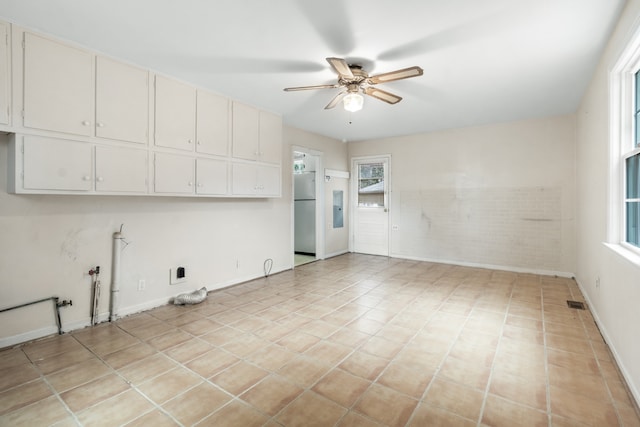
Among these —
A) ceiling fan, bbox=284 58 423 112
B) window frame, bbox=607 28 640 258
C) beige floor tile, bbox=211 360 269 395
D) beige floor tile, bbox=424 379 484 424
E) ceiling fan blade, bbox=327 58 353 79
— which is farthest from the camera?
ceiling fan, bbox=284 58 423 112

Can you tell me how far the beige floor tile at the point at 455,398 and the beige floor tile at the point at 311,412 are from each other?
1.52 feet

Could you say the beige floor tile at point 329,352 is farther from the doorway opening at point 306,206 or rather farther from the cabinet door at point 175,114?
the doorway opening at point 306,206

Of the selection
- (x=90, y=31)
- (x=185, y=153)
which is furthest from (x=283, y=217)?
(x=90, y=31)

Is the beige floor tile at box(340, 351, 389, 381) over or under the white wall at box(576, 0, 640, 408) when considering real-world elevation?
under

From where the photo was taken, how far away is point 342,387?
2.04 metres

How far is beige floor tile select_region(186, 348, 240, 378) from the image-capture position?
7.30 feet

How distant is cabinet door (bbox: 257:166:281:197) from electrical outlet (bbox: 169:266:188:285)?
1.50m

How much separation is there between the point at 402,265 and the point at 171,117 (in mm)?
4505

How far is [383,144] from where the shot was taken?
6.62 meters

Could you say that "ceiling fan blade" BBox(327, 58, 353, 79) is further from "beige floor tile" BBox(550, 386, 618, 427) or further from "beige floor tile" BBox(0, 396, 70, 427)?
"beige floor tile" BBox(0, 396, 70, 427)

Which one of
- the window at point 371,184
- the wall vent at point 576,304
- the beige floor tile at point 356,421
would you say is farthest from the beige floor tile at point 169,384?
the window at point 371,184

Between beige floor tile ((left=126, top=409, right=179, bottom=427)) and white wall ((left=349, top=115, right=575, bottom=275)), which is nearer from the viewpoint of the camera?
beige floor tile ((left=126, top=409, right=179, bottom=427))

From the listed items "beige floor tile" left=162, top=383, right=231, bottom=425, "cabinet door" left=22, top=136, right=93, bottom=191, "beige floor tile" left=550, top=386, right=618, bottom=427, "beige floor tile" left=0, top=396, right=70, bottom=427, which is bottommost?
"beige floor tile" left=0, top=396, right=70, bottom=427

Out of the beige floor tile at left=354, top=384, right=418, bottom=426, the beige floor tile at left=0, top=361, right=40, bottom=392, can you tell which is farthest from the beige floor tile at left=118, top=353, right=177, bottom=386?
the beige floor tile at left=354, top=384, right=418, bottom=426
